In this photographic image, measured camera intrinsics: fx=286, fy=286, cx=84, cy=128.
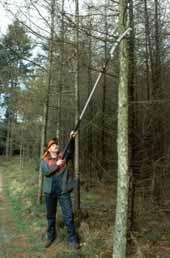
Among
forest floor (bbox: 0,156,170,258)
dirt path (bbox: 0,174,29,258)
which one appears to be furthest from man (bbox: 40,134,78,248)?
dirt path (bbox: 0,174,29,258)

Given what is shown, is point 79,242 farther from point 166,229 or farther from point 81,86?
point 81,86

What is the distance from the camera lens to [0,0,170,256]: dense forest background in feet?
17.1

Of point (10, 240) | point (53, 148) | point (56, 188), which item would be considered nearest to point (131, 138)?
point (53, 148)

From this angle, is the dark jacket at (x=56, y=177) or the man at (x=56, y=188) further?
the dark jacket at (x=56, y=177)

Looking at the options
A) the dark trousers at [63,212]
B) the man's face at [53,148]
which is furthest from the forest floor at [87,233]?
the man's face at [53,148]

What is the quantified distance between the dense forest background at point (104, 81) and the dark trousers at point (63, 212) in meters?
1.10

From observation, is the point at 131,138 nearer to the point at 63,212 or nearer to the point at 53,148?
the point at 53,148

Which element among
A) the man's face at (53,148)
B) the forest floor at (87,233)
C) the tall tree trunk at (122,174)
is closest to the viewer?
the tall tree trunk at (122,174)

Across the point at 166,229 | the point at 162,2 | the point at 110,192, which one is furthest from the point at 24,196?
the point at 162,2

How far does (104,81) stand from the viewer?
11602 mm

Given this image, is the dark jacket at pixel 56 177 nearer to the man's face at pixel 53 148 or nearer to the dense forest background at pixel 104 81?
the man's face at pixel 53 148

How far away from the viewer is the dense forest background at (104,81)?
521 cm

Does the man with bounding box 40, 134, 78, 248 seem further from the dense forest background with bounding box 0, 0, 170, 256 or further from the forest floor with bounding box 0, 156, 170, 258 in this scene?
the dense forest background with bounding box 0, 0, 170, 256

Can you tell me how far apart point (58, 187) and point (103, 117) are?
5.62 meters
